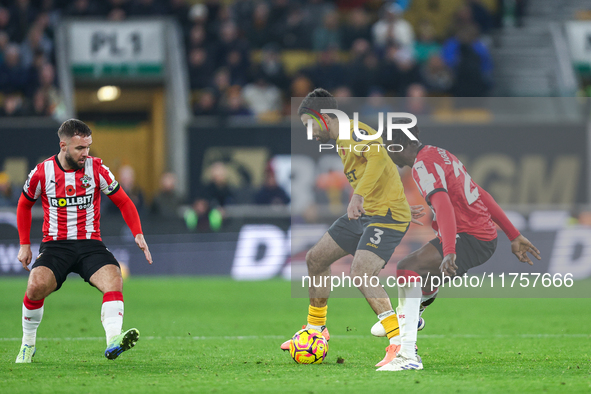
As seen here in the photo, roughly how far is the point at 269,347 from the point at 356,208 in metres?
1.83

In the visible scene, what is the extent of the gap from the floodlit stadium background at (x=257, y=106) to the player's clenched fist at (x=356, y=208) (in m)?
5.86

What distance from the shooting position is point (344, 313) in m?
11.1

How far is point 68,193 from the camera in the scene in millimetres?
6848

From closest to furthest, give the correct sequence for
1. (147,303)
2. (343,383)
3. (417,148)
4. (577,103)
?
1. (343,383)
2. (417,148)
3. (147,303)
4. (577,103)

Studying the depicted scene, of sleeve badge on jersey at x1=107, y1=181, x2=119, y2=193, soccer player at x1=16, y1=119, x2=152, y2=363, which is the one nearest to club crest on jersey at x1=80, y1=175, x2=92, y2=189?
soccer player at x1=16, y1=119, x2=152, y2=363

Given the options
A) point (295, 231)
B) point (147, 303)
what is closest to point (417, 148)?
point (147, 303)

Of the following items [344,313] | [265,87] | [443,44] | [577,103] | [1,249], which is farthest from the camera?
[443,44]

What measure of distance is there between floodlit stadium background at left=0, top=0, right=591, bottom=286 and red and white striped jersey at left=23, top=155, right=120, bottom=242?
6.73 metres

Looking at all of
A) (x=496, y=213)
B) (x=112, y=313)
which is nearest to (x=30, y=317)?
(x=112, y=313)

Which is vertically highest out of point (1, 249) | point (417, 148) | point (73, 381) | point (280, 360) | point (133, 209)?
point (417, 148)

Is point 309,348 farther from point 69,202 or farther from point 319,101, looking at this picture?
point 69,202

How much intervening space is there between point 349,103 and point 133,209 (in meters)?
8.26

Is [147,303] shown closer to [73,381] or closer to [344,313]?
[344,313]

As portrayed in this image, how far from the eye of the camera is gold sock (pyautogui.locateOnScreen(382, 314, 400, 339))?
263 inches
